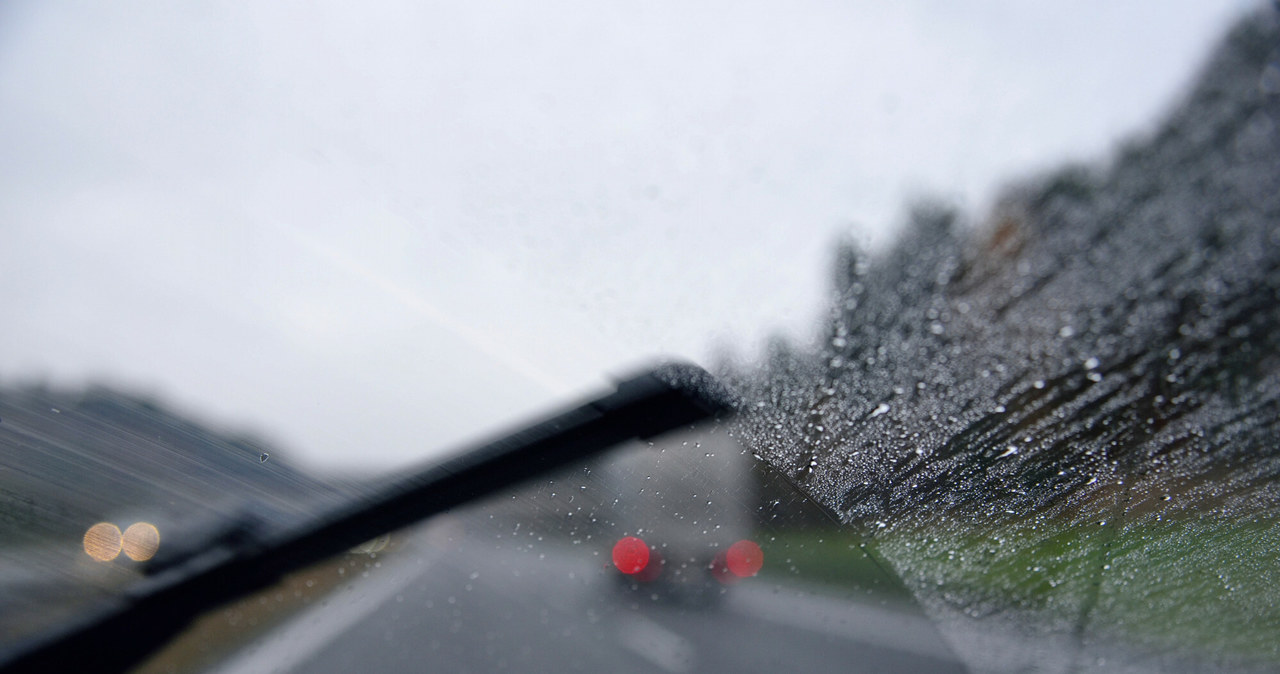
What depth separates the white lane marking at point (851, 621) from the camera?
402 cm

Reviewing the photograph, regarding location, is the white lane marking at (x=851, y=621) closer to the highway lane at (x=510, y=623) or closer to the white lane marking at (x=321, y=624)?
the highway lane at (x=510, y=623)

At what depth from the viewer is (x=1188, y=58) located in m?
1.83

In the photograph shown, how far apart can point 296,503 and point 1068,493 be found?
12.1 feet

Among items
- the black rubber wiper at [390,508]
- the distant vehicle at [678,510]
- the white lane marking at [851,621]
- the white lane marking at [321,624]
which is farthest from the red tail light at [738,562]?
the white lane marking at [321,624]

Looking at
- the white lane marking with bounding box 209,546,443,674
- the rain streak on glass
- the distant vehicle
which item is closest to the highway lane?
the white lane marking with bounding box 209,546,443,674

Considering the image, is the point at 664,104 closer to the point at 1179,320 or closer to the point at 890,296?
the point at 890,296

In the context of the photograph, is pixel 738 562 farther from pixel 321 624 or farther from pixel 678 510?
pixel 321 624

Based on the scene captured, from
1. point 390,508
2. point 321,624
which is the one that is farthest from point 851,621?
point 321,624

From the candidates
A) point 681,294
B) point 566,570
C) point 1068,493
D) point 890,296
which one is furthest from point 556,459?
point 1068,493

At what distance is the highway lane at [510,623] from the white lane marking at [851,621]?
7 cm

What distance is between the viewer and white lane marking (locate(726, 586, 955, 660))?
4.02 metres

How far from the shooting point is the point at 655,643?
12.3ft

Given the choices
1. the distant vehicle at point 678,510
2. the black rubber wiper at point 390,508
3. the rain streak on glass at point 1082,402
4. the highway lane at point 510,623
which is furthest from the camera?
the distant vehicle at point 678,510

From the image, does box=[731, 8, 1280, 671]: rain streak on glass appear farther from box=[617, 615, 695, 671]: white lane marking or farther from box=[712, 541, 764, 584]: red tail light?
box=[617, 615, 695, 671]: white lane marking
